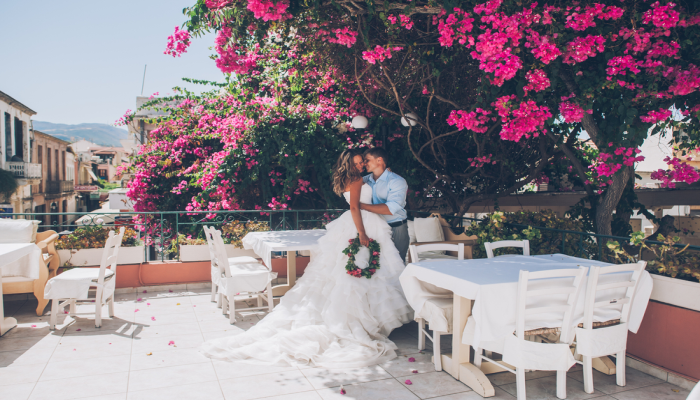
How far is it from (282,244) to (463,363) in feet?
7.13

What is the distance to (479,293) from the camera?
2564 millimetres

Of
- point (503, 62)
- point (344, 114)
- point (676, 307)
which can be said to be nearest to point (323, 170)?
point (344, 114)

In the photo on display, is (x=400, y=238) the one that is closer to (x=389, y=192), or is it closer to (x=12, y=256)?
(x=389, y=192)

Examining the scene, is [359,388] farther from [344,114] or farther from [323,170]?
[344,114]

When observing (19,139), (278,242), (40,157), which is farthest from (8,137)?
(278,242)

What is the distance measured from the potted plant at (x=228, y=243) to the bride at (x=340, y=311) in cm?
219

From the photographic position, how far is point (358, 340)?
3387 millimetres

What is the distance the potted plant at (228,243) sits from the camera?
228 inches

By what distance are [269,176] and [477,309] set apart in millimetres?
5489

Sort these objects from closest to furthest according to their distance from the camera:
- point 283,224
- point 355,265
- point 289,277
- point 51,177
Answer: point 355,265, point 289,277, point 283,224, point 51,177

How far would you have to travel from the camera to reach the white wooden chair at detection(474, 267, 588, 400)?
246 cm

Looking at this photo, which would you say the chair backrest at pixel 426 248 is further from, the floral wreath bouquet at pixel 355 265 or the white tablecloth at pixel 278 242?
the white tablecloth at pixel 278 242

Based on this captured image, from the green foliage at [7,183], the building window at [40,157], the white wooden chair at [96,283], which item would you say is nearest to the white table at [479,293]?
the white wooden chair at [96,283]

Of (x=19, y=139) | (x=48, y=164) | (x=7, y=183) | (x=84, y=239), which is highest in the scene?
(x=19, y=139)
